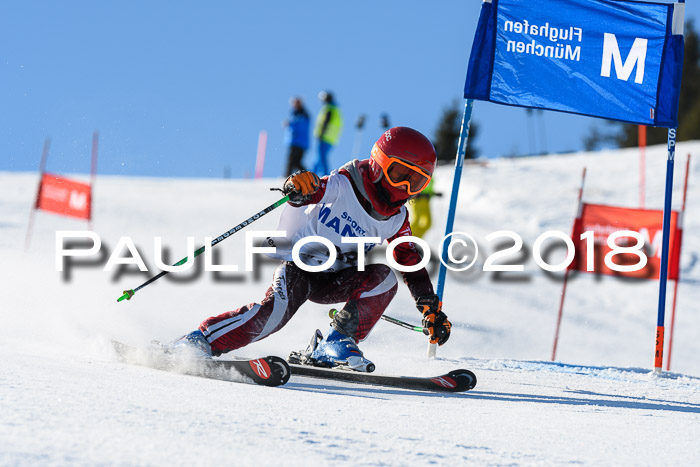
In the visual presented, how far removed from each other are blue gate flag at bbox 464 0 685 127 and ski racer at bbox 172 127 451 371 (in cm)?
164

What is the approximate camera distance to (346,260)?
4105 mm

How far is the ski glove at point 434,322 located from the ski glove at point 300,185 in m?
0.88

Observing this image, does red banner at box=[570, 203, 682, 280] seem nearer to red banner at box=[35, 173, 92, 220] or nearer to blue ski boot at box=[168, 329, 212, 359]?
blue ski boot at box=[168, 329, 212, 359]

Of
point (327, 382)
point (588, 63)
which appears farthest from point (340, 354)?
point (588, 63)

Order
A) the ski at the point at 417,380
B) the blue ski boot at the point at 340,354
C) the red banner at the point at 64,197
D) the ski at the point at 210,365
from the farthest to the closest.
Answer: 1. the red banner at the point at 64,197
2. the blue ski boot at the point at 340,354
3. the ski at the point at 417,380
4. the ski at the point at 210,365

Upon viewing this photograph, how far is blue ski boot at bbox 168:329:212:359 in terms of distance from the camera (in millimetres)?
3561

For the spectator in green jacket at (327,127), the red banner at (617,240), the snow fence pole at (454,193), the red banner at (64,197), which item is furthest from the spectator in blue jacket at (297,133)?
the snow fence pole at (454,193)

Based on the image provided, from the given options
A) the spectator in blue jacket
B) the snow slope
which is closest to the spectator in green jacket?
the spectator in blue jacket

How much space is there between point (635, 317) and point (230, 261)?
211 inches

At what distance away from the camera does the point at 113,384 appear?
8.77 ft

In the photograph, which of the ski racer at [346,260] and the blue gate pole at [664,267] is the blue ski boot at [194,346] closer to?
the ski racer at [346,260]

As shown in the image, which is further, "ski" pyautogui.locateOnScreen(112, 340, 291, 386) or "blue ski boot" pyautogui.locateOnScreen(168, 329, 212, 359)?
"blue ski boot" pyautogui.locateOnScreen(168, 329, 212, 359)

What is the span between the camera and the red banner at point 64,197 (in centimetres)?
1005

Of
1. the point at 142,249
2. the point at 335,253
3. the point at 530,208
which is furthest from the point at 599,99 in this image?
the point at 530,208
